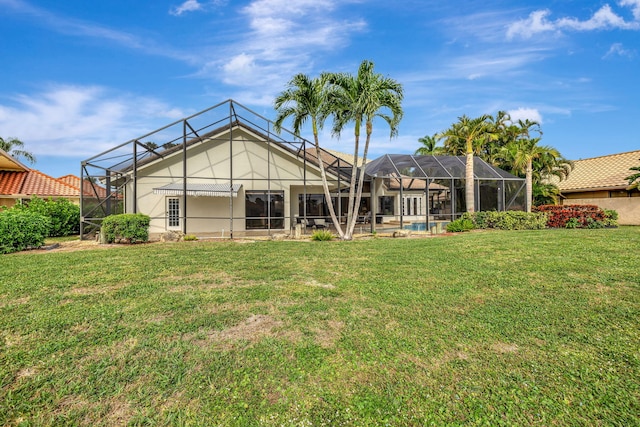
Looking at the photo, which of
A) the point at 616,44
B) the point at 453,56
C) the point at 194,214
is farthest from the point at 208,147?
the point at 616,44

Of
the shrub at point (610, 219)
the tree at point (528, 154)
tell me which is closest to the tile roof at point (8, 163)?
the tree at point (528, 154)

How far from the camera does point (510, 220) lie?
1869 cm

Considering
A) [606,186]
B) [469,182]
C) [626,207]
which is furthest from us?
[606,186]

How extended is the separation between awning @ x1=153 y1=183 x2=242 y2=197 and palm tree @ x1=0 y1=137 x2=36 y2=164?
31740 millimetres

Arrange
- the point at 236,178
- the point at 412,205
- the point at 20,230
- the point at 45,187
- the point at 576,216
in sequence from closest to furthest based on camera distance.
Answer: the point at 20,230 < the point at 576,216 < the point at 236,178 < the point at 45,187 < the point at 412,205

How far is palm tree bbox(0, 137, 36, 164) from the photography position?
37.5 metres

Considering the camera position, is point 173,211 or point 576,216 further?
point 173,211

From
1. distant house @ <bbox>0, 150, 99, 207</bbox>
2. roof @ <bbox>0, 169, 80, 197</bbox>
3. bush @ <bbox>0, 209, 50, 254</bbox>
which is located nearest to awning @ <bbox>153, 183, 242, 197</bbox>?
bush @ <bbox>0, 209, 50, 254</bbox>

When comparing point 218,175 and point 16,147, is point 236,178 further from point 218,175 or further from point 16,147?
point 16,147

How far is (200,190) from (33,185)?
14753 millimetres

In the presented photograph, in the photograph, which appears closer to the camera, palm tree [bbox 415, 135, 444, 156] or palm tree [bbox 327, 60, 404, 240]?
palm tree [bbox 327, 60, 404, 240]

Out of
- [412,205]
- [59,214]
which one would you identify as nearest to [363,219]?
[412,205]

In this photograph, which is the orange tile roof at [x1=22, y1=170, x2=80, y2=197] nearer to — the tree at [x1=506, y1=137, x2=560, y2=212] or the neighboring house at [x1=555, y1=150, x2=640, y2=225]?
the tree at [x1=506, y1=137, x2=560, y2=212]

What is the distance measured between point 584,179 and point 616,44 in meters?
16.8
